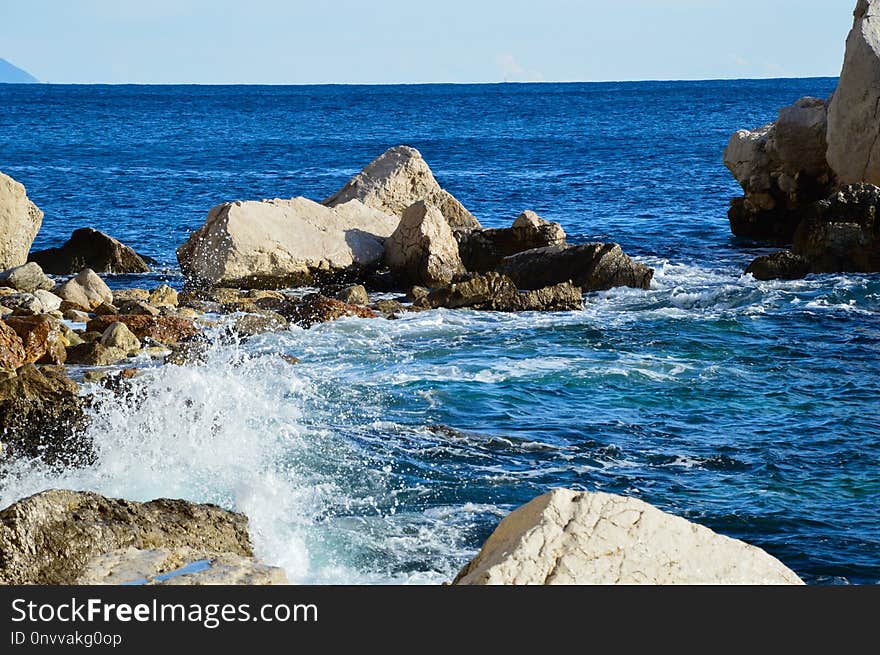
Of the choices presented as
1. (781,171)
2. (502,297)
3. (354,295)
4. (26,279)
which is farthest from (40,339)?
(781,171)

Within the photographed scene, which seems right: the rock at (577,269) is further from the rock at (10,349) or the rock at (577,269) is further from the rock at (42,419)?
the rock at (42,419)

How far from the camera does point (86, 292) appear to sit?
18.0 metres

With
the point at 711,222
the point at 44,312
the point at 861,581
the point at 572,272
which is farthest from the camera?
the point at 711,222

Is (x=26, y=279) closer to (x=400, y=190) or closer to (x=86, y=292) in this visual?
(x=86, y=292)

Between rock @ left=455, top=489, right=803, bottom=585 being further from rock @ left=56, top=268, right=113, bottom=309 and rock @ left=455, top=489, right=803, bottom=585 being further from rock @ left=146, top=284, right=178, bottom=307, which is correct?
rock @ left=56, top=268, right=113, bottom=309

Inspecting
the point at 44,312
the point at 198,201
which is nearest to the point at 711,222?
the point at 198,201

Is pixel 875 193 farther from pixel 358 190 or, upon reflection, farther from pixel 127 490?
pixel 127 490

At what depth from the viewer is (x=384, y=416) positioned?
12789 mm

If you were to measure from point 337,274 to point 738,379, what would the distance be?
27.7 feet

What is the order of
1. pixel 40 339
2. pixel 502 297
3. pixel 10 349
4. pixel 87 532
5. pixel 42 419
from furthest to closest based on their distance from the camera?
1. pixel 502 297
2. pixel 40 339
3. pixel 10 349
4. pixel 42 419
5. pixel 87 532

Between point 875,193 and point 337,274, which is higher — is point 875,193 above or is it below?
above

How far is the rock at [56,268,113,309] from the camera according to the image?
57.9ft

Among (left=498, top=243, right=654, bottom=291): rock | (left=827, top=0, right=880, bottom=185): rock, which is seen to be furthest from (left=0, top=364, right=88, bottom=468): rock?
(left=827, top=0, right=880, bottom=185): rock

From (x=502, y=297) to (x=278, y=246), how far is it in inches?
171
